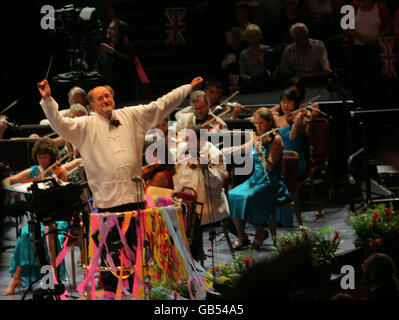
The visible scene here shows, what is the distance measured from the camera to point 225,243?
6.70 m

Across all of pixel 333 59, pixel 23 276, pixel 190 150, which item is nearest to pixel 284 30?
pixel 333 59

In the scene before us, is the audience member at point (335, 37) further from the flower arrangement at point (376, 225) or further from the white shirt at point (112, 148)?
the white shirt at point (112, 148)

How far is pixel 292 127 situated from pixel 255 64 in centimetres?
207

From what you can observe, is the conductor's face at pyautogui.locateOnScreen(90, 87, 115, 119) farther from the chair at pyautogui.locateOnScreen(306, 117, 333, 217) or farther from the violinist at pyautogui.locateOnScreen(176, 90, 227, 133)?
the chair at pyautogui.locateOnScreen(306, 117, 333, 217)

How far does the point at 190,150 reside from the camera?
582 centimetres

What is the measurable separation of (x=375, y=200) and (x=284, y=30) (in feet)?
11.4

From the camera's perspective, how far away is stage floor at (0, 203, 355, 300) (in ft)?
18.8

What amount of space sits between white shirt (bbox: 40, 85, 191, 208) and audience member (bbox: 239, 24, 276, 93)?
3.92 metres

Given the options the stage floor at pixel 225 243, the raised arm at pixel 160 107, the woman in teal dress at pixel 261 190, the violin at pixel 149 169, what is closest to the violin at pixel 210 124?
the woman in teal dress at pixel 261 190

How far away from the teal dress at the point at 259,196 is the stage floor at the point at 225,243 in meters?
0.30

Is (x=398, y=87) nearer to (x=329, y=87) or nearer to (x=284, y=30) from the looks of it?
(x=329, y=87)

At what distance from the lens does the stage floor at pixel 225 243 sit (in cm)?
573

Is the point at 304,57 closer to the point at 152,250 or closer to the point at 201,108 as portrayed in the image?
the point at 201,108

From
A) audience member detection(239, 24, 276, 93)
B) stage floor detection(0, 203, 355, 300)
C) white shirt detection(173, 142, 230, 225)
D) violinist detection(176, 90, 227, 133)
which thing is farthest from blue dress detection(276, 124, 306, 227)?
audience member detection(239, 24, 276, 93)
